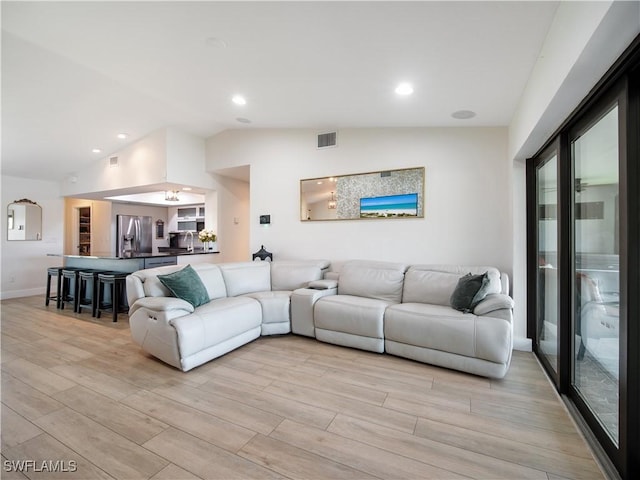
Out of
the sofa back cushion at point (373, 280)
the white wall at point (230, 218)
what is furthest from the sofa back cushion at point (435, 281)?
the white wall at point (230, 218)

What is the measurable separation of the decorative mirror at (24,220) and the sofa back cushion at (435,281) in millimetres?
8020

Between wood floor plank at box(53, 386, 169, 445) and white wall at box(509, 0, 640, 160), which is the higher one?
white wall at box(509, 0, 640, 160)

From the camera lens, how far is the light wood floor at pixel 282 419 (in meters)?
1.58

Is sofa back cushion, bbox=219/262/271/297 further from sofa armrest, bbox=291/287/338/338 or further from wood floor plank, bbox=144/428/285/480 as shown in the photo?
wood floor plank, bbox=144/428/285/480

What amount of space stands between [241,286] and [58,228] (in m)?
5.97

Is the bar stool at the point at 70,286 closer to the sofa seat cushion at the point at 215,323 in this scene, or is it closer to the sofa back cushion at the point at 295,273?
the sofa seat cushion at the point at 215,323

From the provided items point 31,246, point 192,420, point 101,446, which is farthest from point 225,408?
point 31,246

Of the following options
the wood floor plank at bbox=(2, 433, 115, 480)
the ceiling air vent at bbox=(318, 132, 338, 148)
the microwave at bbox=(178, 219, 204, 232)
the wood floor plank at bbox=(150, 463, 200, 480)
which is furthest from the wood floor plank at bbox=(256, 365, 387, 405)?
the microwave at bbox=(178, 219, 204, 232)

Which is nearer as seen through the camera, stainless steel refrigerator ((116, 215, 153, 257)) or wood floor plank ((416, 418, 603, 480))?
wood floor plank ((416, 418, 603, 480))

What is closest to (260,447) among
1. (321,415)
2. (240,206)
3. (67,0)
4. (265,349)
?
(321,415)

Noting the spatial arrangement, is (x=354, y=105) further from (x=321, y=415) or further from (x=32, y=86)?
(x=32, y=86)

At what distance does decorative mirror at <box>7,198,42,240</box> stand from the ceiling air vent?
6743 mm

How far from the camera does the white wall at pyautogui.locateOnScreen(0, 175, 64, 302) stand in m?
5.94

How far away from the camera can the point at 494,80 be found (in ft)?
8.30
